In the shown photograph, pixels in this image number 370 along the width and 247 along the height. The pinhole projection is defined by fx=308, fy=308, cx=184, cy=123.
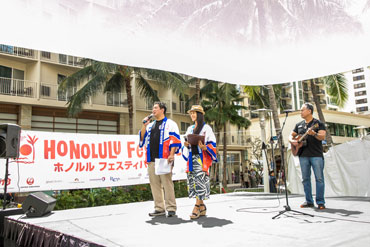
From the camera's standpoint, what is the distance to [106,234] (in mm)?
2912

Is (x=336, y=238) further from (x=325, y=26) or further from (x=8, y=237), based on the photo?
(x=8, y=237)

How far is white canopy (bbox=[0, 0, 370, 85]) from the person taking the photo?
133 centimetres

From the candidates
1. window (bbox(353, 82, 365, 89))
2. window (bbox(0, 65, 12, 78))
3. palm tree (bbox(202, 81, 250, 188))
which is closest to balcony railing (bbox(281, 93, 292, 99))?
palm tree (bbox(202, 81, 250, 188))

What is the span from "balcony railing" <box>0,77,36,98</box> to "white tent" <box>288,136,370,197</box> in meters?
18.0

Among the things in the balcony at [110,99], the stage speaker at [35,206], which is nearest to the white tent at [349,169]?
the stage speaker at [35,206]

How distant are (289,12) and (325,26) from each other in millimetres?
214

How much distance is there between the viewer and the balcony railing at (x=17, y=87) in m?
18.8

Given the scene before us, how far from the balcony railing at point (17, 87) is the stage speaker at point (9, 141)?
637 inches

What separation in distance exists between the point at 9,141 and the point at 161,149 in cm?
230

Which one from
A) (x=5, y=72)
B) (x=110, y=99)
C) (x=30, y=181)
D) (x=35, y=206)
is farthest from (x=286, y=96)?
(x=35, y=206)

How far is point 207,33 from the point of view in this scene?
1688 millimetres

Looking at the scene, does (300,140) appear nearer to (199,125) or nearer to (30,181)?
(199,125)

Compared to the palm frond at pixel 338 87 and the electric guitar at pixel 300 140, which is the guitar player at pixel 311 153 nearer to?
the electric guitar at pixel 300 140

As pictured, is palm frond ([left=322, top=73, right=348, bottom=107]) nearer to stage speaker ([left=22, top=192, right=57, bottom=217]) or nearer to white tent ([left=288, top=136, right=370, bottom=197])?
white tent ([left=288, top=136, right=370, bottom=197])
